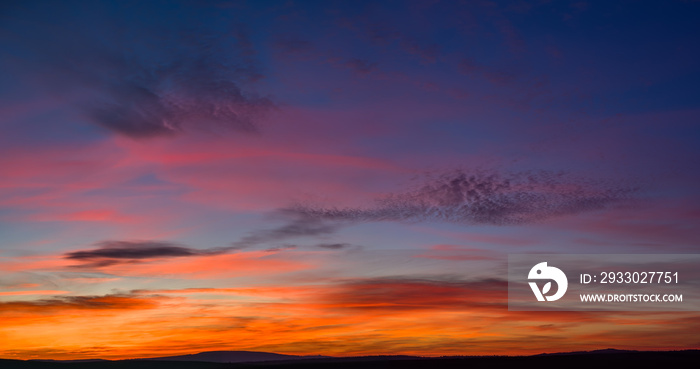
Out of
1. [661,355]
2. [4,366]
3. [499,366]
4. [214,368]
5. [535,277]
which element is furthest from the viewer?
[4,366]

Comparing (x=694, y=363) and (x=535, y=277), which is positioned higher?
(x=535, y=277)

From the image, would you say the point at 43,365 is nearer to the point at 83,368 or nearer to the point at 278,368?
the point at 83,368

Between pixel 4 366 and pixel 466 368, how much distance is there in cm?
10758

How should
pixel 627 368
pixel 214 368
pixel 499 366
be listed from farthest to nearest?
pixel 214 368 → pixel 499 366 → pixel 627 368

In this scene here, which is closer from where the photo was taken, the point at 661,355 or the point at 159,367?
the point at 661,355

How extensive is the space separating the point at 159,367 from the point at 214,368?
2738 cm

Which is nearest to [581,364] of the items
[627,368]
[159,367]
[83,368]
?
[627,368]

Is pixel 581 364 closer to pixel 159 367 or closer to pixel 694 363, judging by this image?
pixel 694 363

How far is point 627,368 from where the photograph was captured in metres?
71.3

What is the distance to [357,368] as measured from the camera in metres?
78.6

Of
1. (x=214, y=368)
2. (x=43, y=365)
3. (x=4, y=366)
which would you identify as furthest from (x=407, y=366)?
(x=4, y=366)

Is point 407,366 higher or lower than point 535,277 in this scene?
lower

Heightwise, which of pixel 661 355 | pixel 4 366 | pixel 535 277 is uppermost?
pixel 535 277

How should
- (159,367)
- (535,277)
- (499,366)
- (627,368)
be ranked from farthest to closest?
1. (159,367)
2. (499,366)
3. (627,368)
4. (535,277)
